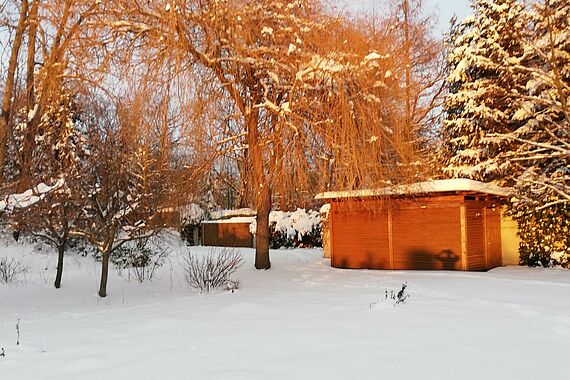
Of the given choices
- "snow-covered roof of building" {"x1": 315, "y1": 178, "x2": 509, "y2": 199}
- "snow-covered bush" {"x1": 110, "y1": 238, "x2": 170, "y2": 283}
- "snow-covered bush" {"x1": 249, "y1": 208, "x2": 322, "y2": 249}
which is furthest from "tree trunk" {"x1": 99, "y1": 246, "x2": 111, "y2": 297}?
"snow-covered bush" {"x1": 249, "y1": 208, "x2": 322, "y2": 249}

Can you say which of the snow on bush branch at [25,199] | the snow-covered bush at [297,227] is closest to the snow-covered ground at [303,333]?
the snow on bush branch at [25,199]

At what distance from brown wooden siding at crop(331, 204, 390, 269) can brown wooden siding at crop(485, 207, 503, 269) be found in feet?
8.11

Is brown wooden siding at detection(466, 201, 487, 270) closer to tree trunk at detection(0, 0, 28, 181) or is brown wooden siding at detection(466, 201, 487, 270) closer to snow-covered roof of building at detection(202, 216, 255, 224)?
tree trunk at detection(0, 0, 28, 181)

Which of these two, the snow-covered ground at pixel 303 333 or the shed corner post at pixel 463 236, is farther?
the shed corner post at pixel 463 236

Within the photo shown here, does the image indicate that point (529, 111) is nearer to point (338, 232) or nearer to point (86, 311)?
point (338, 232)

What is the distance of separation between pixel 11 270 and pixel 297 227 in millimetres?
11059

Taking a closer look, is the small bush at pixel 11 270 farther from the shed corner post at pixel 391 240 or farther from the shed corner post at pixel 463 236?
the shed corner post at pixel 463 236

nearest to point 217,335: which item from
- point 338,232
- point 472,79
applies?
point 338,232

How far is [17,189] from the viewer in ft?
23.0

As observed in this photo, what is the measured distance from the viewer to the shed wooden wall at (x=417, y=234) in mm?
11414

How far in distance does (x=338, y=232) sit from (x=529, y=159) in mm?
5169

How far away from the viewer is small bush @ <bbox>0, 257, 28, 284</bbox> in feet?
38.3

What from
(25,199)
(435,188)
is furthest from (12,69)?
(435,188)

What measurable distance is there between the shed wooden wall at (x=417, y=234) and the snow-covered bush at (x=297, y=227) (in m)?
7.44
